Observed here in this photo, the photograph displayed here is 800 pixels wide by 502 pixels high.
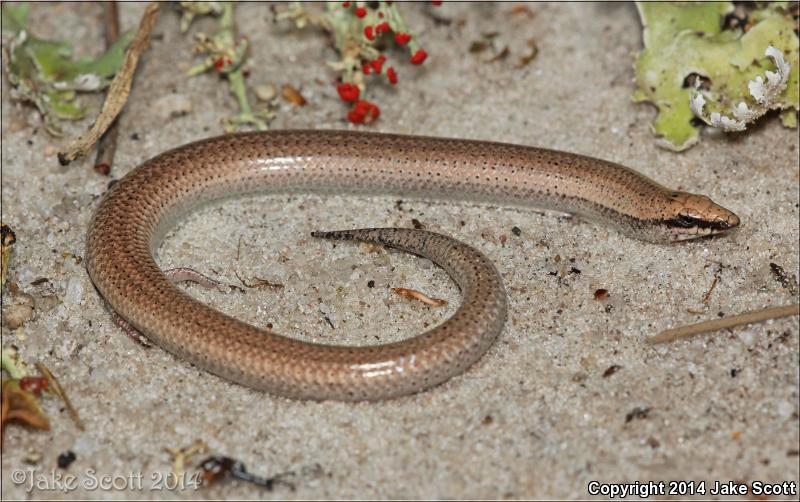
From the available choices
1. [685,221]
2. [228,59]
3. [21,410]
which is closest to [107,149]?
[228,59]

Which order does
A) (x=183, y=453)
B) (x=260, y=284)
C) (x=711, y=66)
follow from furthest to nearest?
(x=711, y=66) → (x=260, y=284) → (x=183, y=453)

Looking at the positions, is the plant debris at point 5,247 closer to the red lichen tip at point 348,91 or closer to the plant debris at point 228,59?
the plant debris at point 228,59

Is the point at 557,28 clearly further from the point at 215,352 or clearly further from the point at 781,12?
the point at 215,352

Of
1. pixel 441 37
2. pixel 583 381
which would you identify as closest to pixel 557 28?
pixel 441 37

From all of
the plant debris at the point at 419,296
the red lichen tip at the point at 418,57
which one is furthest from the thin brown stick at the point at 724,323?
the red lichen tip at the point at 418,57

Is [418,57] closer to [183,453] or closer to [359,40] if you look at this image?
[359,40]

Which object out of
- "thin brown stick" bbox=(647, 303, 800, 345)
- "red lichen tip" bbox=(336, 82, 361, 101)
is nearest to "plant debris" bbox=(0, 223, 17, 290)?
"red lichen tip" bbox=(336, 82, 361, 101)

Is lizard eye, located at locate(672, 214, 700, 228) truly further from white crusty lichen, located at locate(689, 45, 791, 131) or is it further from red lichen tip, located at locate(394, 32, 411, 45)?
red lichen tip, located at locate(394, 32, 411, 45)
